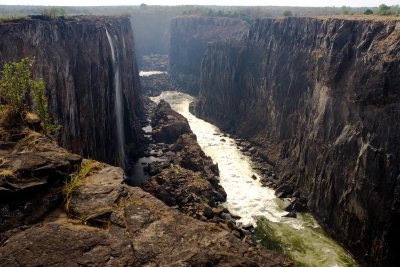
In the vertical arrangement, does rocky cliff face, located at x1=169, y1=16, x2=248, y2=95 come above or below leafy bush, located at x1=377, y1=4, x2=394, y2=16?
below

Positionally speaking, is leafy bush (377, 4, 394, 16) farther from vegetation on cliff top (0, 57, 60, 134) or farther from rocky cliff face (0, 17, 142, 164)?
vegetation on cliff top (0, 57, 60, 134)

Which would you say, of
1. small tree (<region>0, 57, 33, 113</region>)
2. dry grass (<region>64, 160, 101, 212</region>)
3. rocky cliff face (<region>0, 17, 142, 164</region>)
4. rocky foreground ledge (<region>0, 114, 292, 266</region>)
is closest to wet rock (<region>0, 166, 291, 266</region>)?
rocky foreground ledge (<region>0, 114, 292, 266</region>)

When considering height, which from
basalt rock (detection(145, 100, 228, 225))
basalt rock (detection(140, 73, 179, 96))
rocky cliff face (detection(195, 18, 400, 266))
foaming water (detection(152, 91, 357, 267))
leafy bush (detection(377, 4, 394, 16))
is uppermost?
leafy bush (detection(377, 4, 394, 16))

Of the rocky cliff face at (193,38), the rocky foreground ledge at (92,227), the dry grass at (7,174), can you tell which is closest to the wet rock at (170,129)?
the rocky cliff face at (193,38)

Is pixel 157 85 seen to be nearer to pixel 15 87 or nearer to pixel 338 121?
pixel 338 121

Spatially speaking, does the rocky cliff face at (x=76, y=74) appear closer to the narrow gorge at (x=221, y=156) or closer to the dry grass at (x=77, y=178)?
the narrow gorge at (x=221, y=156)

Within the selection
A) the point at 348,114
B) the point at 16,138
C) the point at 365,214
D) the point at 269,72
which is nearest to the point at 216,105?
the point at 269,72

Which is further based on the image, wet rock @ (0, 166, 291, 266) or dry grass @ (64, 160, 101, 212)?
dry grass @ (64, 160, 101, 212)
